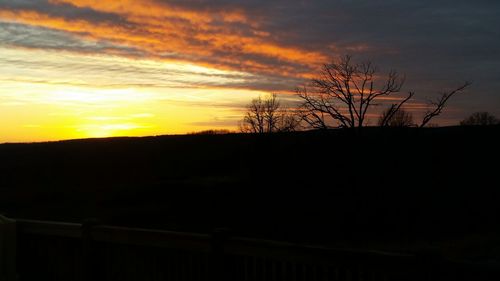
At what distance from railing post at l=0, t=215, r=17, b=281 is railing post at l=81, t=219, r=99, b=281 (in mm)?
2203

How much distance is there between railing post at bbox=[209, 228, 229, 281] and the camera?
5.70m

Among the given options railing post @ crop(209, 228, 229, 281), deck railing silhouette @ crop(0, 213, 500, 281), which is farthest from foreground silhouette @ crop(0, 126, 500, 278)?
railing post @ crop(209, 228, 229, 281)

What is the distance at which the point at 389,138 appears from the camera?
43.5 metres

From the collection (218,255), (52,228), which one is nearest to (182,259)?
(218,255)

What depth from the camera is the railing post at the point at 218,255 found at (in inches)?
225

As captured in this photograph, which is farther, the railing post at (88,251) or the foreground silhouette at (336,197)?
the foreground silhouette at (336,197)

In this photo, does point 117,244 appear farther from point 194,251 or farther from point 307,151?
point 307,151

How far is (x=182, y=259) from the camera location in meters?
6.27

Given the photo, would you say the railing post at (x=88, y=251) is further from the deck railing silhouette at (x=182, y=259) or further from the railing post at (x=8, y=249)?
the railing post at (x=8, y=249)

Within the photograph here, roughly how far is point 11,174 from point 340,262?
7235cm

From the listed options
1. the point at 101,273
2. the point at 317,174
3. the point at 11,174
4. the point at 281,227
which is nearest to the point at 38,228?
the point at 101,273

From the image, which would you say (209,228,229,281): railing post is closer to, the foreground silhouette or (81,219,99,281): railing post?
(81,219,99,281): railing post

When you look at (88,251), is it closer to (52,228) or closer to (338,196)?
(52,228)

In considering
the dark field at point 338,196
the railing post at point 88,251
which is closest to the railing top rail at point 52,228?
the railing post at point 88,251
